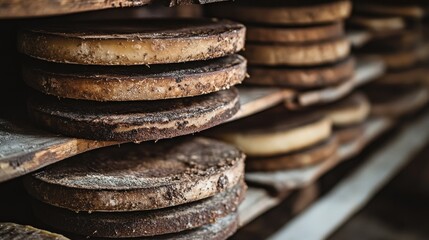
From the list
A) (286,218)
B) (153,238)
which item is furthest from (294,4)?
(286,218)

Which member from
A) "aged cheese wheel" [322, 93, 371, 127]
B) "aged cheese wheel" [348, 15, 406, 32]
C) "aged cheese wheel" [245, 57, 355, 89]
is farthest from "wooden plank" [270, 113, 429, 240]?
"aged cheese wheel" [348, 15, 406, 32]

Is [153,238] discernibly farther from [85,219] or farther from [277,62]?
[277,62]

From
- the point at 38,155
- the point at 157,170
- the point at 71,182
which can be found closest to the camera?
the point at 38,155

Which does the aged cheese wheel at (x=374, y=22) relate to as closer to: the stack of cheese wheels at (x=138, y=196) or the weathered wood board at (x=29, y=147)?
the stack of cheese wheels at (x=138, y=196)

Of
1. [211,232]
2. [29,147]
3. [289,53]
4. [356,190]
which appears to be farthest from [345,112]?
[29,147]

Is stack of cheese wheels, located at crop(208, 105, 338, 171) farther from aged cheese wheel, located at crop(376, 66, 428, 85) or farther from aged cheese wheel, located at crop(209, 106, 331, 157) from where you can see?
aged cheese wheel, located at crop(376, 66, 428, 85)

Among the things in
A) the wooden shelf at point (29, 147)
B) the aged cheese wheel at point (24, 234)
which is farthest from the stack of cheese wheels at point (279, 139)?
the aged cheese wheel at point (24, 234)
